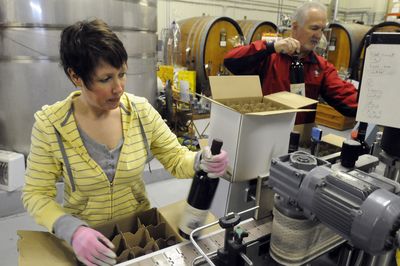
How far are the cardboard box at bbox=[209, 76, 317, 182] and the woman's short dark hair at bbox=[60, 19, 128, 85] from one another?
15.2 inches

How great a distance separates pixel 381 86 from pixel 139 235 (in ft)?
2.72

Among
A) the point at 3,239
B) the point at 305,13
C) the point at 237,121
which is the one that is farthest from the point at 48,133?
the point at 305,13

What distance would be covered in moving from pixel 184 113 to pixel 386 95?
259 centimetres

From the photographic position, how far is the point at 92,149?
107 cm

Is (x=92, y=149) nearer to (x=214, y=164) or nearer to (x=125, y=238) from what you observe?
(x=125, y=238)

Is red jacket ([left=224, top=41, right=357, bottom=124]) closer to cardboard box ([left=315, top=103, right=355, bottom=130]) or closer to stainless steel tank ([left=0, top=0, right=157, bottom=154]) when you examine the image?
stainless steel tank ([left=0, top=0, right=157, bottom=154])

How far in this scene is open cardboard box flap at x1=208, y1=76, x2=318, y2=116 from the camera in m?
1.15

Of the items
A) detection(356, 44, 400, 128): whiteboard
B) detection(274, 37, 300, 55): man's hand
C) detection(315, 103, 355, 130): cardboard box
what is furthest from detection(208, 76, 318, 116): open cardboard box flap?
detection(315, 103, 355, 130): cardboard box

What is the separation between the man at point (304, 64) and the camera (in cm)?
186

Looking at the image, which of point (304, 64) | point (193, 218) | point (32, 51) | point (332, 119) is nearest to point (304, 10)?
point (304, 64)

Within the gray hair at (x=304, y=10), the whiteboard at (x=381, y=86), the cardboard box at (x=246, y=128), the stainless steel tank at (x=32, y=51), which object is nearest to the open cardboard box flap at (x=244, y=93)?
the cardboard box at (x=246, y=128)

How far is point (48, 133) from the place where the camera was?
101 cm

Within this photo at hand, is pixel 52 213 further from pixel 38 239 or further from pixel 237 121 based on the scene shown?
pixel 237 121

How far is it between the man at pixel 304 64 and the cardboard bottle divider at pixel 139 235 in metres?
1.11
